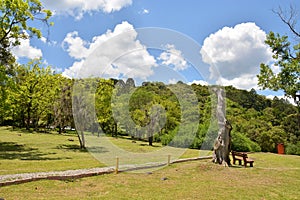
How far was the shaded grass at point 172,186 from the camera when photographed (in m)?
7.73

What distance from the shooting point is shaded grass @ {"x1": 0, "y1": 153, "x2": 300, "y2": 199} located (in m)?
7.73

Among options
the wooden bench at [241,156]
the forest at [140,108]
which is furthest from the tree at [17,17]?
the wooden bench at [241,156]

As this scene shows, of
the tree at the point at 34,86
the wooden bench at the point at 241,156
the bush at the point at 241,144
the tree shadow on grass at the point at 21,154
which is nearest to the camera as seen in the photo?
the wooden bench at the point at 241,156

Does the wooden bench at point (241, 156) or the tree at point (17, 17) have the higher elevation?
the tree at point (17, 17)

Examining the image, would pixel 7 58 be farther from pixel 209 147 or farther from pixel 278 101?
pixel 278 101

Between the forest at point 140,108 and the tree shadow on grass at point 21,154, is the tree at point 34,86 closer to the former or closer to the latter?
the forest at point 140,108

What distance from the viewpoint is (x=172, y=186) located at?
9.09m

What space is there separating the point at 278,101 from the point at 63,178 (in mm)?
53598

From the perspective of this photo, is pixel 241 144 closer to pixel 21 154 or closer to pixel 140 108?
pixel 140 108

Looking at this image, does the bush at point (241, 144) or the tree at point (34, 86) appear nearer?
the bush at point (241, 144)

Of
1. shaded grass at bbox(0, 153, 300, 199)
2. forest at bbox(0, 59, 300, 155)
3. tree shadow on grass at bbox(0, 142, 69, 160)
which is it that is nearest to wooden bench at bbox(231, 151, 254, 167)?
shaded grass at bbox(0, 153, 300, 199)

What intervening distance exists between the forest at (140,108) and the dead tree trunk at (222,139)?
8.78ft

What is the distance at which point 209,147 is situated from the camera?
2505 cm

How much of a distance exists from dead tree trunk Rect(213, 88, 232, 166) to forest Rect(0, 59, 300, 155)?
2675mm
